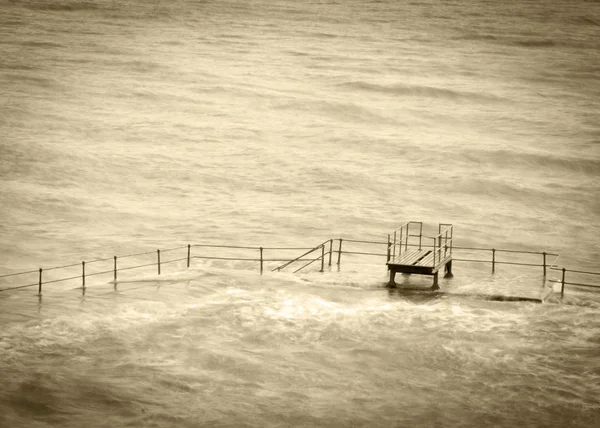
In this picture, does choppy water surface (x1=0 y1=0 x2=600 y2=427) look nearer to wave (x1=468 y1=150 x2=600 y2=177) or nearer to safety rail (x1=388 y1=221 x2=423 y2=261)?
wave (x1=468 y1=150 x2=600 y2=177)

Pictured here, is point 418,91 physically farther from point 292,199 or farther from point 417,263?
point 417,263

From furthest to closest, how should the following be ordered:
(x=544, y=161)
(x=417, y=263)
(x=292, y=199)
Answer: (x=544, y=161) → (x=292, y=199) → (x=417, y=263)

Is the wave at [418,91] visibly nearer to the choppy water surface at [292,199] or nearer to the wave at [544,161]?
the choppy water surface at [292,199]

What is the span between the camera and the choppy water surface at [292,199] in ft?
74.8

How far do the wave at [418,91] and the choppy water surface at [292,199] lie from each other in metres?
0.34

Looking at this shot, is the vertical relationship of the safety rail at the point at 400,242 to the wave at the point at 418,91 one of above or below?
below

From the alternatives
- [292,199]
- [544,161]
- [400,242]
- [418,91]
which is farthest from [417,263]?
[418,91]

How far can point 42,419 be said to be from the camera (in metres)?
21.5

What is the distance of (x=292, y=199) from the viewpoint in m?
54.7

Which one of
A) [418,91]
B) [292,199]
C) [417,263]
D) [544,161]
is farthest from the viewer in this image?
[418,91]

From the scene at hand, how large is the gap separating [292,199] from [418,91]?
35.8 metres

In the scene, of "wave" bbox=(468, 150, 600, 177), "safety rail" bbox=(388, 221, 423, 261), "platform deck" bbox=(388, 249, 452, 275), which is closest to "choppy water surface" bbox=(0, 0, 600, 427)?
"wave" bbox=(468, 150, 600, 177)

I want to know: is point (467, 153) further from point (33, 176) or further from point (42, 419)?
point (42, 419)

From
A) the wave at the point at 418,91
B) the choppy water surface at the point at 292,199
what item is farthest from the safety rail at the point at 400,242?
the wave at the point at 418,91
